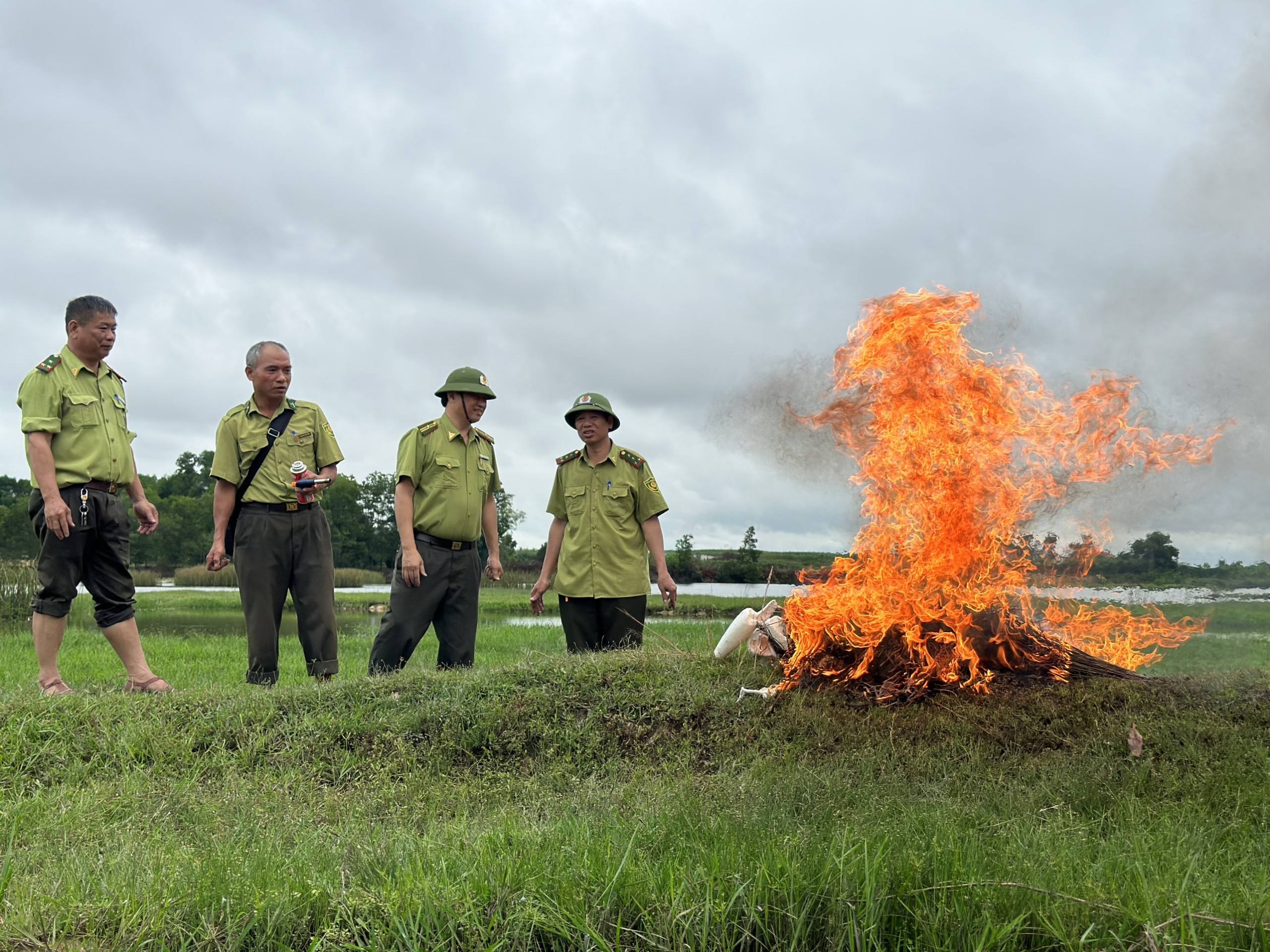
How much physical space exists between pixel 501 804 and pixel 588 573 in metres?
3.19

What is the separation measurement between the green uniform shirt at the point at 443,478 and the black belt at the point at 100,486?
213 cm

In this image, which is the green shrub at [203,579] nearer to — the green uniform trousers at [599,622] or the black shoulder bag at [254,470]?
the black shoulder bag at [254,470]

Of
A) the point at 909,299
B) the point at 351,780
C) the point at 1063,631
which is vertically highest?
the point at 909,299

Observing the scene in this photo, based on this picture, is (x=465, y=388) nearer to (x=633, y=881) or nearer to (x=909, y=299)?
(x=909, y=299)

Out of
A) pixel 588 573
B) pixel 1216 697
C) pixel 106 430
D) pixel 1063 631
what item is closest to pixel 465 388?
pixel 588 573

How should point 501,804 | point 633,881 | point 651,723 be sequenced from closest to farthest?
point 633,881 < point 501,804 < point 651,723

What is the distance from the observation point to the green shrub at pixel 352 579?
41438 mm

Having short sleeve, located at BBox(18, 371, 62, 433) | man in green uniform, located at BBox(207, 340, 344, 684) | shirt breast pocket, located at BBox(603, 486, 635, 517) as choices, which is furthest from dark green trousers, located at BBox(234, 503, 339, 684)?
shirt breast pocket, located at BBox(603, 486, 635, 517)

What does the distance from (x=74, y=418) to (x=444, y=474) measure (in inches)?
108

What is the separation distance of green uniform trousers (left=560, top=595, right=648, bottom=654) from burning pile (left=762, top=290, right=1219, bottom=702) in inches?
72.5

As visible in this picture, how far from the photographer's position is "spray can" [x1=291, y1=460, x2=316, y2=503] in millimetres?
7480

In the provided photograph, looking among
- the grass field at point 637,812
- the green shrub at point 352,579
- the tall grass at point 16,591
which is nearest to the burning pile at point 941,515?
the grass field at point 637,812

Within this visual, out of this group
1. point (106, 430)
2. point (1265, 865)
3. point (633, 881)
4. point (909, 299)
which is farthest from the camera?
point (106, 430)

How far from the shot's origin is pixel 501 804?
501 centimetres
